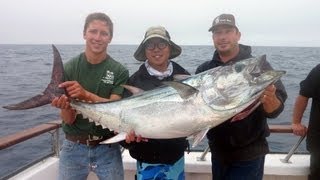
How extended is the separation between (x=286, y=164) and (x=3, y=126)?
9437 mm

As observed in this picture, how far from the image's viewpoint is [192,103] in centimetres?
304

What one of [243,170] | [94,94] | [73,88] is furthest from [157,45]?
[243,170]

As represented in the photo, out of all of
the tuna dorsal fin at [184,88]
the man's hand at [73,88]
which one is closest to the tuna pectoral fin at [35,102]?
the man's hand at [73,88]

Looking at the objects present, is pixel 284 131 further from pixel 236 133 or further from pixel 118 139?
pixel 118 139

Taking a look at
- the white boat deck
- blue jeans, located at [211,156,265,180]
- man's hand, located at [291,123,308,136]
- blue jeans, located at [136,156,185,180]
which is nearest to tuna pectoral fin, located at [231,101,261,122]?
blue jeans, located at [211,156,265,180]

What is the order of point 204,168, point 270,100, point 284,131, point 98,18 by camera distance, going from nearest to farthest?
point 270,100, point 98,18, point 284,131, point 204,168

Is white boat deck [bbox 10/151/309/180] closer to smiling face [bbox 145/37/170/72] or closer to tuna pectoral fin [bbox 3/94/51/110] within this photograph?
tuna pectoral fin [bbox 3/94/51/110]

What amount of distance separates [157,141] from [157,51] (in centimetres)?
81

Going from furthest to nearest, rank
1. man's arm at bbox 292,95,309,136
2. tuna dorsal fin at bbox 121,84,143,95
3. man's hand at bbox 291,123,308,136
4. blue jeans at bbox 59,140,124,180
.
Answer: man's hand at bbox 291,123,308,136 < man's arm at bbox 292,95,309,136 < blue jeans at bbox 59,140,124,180 < tuna dorsal fin at bbox 121,84,143,95

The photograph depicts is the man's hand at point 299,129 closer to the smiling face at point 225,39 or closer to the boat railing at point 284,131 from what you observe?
the boat railing at point 284,131

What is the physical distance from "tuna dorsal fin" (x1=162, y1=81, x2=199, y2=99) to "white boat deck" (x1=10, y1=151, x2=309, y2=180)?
1699 mm

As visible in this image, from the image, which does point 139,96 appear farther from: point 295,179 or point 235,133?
point 295,179

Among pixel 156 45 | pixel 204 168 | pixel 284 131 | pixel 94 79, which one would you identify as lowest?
pixel 204 168

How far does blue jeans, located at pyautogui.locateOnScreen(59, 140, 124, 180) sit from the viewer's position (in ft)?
12.0
